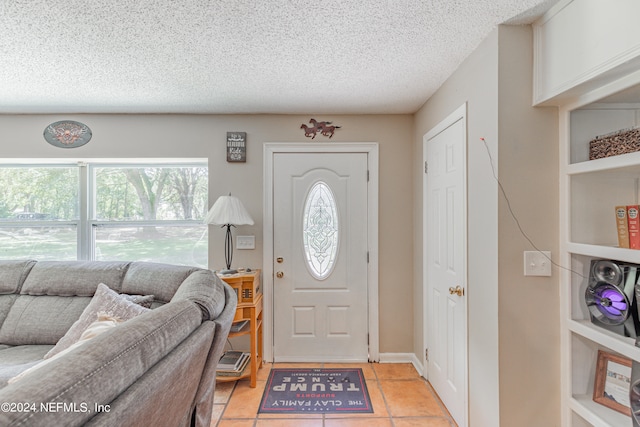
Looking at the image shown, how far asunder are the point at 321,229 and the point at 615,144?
2104 millimetres

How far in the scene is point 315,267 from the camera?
3000mm

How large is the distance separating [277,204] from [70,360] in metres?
2.21

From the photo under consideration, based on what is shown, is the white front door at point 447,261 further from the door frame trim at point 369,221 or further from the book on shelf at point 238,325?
the book on shelf at point 238,325

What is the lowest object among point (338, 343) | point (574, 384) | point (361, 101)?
point (338, 343)

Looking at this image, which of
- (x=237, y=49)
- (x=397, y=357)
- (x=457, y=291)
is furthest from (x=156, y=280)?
(x=397, y=357)

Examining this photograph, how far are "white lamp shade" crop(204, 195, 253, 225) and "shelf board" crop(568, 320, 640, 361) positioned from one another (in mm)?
2235

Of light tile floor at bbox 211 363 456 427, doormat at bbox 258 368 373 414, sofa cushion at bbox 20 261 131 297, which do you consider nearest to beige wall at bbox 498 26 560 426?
light tile floor at bbox 211 363 456 427

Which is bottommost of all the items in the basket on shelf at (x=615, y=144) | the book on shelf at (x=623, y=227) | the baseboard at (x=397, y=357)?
the baseboard at (x=397, y=357)

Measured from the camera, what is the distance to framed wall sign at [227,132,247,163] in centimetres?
297

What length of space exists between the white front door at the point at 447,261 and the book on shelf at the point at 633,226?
0.74 meters

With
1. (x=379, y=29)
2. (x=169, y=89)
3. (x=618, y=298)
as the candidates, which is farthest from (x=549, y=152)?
(x=169, y=89)

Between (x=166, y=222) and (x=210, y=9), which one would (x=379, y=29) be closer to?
(x=210, y=9)

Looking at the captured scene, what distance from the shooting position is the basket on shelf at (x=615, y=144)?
50.1 inches

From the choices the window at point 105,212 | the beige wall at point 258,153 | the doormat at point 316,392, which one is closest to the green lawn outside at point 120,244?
the window at point 105,212
